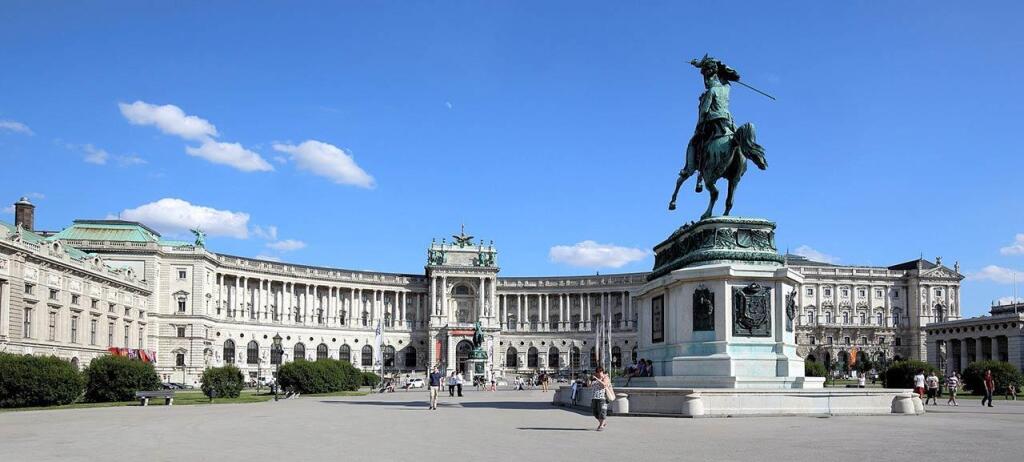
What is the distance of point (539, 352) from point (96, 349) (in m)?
84.9

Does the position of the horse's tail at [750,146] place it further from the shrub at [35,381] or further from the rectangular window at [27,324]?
the rectangular window at [27,324]

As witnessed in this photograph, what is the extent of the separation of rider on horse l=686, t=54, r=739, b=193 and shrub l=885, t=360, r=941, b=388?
3229cm

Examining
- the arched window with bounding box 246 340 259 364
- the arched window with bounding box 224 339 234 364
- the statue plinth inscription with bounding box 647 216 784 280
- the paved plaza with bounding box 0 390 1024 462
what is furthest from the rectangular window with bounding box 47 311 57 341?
the arched window with bounding box 246 340 259 364

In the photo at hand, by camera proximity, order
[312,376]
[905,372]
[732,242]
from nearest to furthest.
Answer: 1. [732,242]
2. [905,372]
3. [312,376]

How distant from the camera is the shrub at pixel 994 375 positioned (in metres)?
60.1

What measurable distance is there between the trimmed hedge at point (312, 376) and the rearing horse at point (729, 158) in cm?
3739

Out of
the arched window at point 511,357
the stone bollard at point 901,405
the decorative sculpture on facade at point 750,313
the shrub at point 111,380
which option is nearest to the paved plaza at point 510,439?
the stone bollard at point 901,405

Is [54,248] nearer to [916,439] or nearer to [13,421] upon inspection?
[13,421]

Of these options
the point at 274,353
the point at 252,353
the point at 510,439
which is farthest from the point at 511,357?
the point at 510,439

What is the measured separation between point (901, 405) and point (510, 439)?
1425cm

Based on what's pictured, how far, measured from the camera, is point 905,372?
61.2 m

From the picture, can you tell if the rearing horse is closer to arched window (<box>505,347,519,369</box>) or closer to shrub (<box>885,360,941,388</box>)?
shrub (<box>885,360,941,388</box>)

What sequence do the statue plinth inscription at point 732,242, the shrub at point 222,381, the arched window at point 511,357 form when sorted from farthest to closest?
the arched window at point 511,357, the shrub at point 222,381, the statue plinth inscription at point 732,242

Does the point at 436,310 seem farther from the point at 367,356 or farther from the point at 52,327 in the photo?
the point at 52,327
